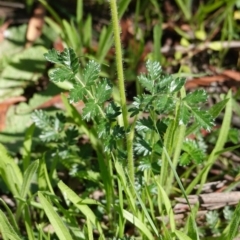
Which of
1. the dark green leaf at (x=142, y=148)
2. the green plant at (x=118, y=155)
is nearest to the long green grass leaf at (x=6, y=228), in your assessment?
the green plant at (x=118, y=155)

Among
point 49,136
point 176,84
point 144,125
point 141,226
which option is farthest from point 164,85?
point 49,136

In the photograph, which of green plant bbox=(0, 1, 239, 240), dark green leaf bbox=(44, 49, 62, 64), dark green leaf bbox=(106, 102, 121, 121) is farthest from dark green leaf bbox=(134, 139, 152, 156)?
dark green leaf bbox=(44, 49, 62, 64)

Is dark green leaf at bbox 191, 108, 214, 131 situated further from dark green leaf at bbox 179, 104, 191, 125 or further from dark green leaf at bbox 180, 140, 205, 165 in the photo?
dark green leaf at bbox 180, 140, 205, 165

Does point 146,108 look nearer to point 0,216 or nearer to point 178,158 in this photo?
point 178,158

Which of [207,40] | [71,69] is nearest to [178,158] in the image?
[71,69]

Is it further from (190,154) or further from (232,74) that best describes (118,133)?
(232,74)
